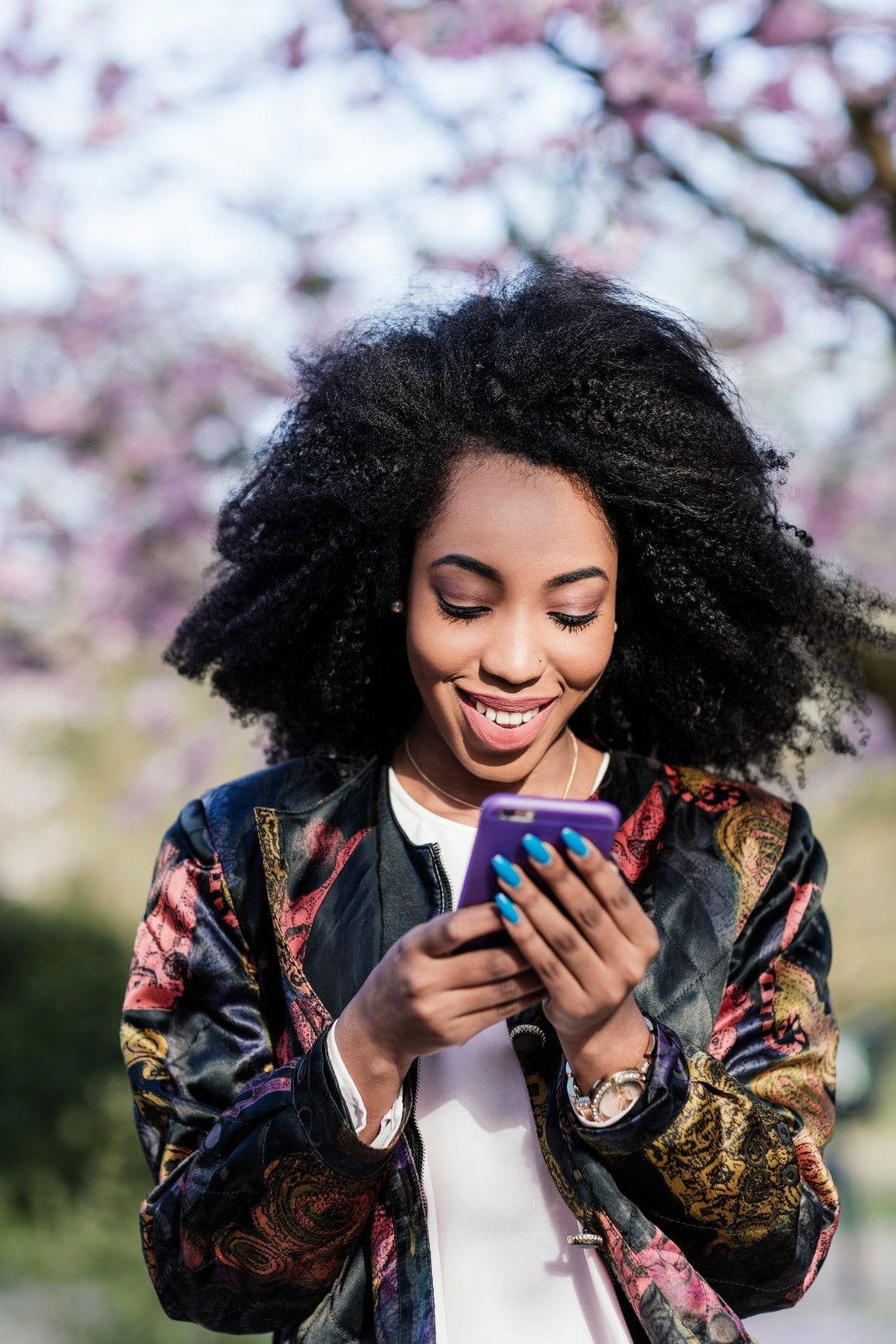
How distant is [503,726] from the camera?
81.7 inches

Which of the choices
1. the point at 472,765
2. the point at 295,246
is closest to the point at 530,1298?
the point at 472,765

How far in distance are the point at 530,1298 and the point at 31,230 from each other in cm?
572

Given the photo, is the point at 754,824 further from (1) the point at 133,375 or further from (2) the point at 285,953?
(1) the point at 133,375

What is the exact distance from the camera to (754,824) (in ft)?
7.22

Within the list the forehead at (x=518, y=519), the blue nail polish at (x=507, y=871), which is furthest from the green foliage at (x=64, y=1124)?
the blue nail polish at (x=507, y=871)

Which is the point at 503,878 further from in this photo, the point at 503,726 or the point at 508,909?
the point at 503,726

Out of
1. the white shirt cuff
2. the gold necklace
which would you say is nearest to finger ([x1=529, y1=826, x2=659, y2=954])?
the white shirt cuff

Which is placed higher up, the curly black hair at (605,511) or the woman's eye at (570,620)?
the curly black hair at (605,511)

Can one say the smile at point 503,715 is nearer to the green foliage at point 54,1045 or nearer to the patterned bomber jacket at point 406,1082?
the patterned bomber jacket at point 406,1082

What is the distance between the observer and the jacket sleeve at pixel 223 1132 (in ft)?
6.03

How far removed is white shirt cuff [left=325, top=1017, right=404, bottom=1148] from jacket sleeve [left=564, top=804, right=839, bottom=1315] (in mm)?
219

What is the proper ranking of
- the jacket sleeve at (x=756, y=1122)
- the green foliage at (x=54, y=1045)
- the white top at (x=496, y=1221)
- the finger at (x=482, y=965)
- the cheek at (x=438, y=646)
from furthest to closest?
the green foliage at (x=54, y=1045) < the cheek at (x=438, y=646) < the white top at (x=496, y=1221) < the jacket sleeve at (x=756, y=1122) < the finger at (x=482, y=965)

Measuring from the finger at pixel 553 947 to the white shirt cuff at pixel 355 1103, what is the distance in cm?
29

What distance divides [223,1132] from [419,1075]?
0.95ft
